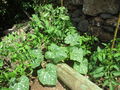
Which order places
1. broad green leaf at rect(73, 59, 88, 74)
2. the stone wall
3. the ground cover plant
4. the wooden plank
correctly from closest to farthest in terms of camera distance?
the wooden plank < the ground cover plant < broad green leaf at rect(73, 59, 88, 74) < the stone wall

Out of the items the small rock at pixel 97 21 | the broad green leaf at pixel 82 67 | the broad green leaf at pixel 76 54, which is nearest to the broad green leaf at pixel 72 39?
the broad green leaf at pixel 76 54

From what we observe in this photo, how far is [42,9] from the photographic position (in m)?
4.47

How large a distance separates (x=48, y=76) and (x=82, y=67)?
585 mm

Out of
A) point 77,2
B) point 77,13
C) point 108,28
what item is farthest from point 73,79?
point 77,2

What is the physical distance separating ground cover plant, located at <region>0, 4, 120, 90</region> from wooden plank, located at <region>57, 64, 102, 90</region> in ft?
0.37

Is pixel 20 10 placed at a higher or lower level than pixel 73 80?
higher

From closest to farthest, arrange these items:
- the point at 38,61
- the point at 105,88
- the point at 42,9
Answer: the point at 105,88 → the point at 38,61 → the point at 42,9

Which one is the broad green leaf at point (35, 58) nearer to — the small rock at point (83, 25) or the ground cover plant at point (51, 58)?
the ground cover plant at point (51, 58)

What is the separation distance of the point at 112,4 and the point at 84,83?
150cm

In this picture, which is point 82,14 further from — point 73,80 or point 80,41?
point 73,80

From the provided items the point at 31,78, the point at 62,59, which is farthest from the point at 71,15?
the point at 31,78

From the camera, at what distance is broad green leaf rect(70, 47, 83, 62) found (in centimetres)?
284

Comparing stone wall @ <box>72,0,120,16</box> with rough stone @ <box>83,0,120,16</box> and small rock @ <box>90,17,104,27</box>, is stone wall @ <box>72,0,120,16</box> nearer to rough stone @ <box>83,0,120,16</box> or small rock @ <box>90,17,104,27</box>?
rough stone @ <box>83,0,120,16</box>

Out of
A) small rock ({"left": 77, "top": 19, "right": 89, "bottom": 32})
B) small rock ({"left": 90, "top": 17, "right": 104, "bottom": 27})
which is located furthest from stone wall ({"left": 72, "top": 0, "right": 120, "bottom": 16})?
small rock ({"left": 77, "top": 19, "right": 89, "bottom": 32})
